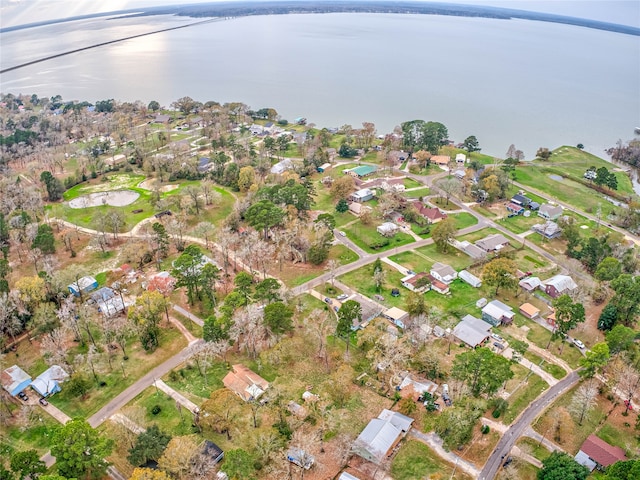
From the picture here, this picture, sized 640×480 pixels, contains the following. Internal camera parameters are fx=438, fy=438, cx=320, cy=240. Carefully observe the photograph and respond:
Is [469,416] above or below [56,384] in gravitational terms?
above

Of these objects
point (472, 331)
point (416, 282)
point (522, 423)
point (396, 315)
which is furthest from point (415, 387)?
point (416, 282)

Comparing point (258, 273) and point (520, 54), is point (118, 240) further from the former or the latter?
point (520, 54)

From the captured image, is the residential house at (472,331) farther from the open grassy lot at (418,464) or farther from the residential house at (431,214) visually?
the residential house at (431,214)

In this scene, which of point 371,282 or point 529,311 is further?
point 371,282

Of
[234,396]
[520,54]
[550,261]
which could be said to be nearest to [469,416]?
[234,396]

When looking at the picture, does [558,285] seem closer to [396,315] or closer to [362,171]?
[396,315]

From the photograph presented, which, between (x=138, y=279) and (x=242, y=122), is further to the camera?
(x=242, y=122)
